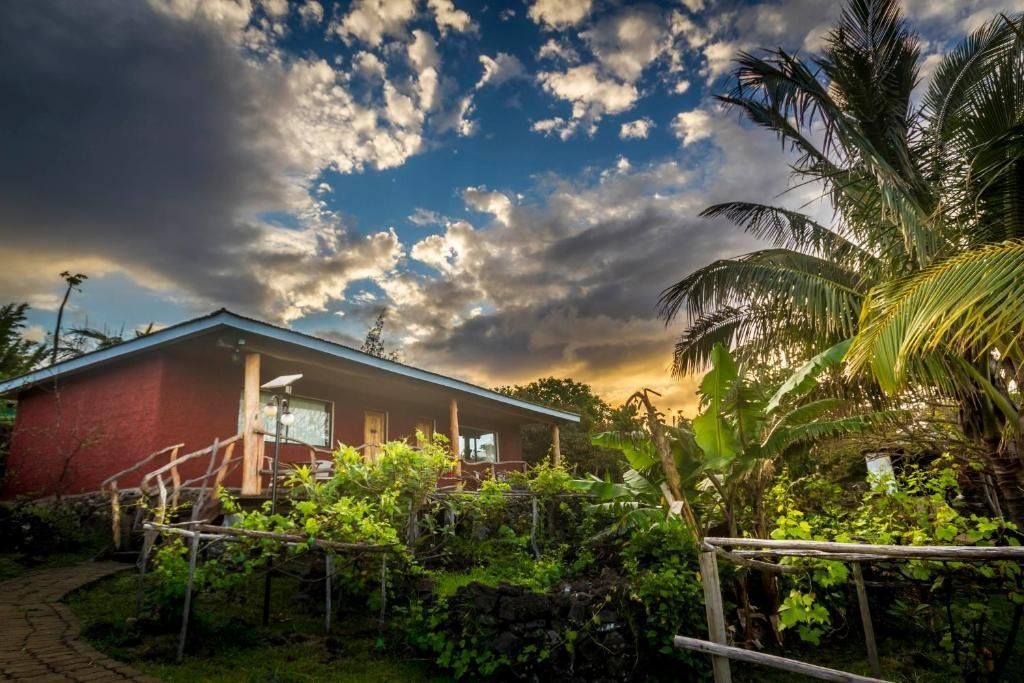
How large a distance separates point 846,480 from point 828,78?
25.2 feet

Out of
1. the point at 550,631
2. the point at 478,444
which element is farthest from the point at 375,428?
the point at 550,631

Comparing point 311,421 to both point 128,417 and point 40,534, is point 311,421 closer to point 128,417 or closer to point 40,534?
point 128,417

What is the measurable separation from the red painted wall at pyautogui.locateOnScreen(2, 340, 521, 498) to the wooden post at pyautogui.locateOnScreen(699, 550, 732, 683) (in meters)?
7.88

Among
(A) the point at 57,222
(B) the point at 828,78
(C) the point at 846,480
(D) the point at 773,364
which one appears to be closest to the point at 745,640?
(D) the point at 773,364

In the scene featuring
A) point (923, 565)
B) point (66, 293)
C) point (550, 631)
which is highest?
point (66, 293)

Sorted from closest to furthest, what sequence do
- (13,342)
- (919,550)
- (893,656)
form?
(919,550)
(893,656)
(13,342)

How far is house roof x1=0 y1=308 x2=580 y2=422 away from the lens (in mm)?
9130

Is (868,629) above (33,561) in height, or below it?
below

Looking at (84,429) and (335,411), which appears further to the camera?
(335,411)

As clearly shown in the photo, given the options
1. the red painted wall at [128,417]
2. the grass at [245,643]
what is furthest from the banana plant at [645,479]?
the red painted wall at [128,417]

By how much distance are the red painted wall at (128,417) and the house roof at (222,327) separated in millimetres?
557

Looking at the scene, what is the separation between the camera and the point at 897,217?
6.05 meters

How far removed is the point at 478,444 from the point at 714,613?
16221 mm

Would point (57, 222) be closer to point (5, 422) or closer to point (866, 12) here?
point (5, 422)
